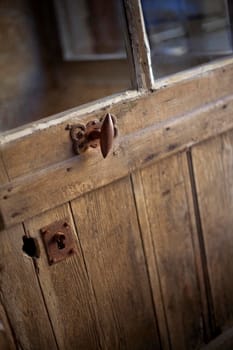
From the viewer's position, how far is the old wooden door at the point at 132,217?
101 centimetres

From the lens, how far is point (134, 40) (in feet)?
3.60

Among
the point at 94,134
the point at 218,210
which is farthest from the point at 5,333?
the point at 218,210

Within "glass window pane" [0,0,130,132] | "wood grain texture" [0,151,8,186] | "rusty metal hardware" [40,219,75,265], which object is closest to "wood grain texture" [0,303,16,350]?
"rusty metal hardware" [40,219,75,265]

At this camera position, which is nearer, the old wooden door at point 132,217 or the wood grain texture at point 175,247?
the old wooden door at point 132,217

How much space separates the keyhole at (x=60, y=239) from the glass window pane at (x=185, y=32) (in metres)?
0.40

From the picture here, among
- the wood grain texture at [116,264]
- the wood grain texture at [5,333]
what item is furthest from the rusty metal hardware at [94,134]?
the wood grain texture at [5,333]

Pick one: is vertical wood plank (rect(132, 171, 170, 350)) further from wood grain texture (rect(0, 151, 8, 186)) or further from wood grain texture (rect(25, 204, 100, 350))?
wood grain texture (rect(0, 151, 8, 186))

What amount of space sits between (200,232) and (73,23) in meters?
0.86

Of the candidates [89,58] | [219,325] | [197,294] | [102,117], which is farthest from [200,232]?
[89,58]

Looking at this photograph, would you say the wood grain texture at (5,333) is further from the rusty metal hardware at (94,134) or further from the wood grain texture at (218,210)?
the wood grain texture at (218,210)

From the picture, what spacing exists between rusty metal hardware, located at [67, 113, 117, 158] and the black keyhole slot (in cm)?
16

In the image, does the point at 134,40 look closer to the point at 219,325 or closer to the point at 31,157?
the point at 31,157

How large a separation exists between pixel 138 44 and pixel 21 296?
0.54 metres

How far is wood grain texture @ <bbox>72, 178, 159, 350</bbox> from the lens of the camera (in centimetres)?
112
